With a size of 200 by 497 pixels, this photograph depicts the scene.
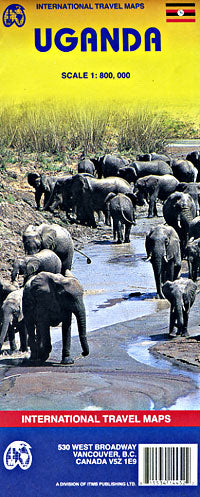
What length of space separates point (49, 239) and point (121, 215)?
8.08 meters

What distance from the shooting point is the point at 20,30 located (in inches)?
358

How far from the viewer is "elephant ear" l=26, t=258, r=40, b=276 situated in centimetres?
1368

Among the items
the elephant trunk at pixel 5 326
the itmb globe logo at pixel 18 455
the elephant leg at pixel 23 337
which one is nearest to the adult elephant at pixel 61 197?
the elephant leg at pixel 23 337

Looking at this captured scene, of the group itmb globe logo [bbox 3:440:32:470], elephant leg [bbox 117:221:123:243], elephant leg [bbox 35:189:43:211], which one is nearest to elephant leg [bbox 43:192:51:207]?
elephant leg [bbox 35:189:43:211]

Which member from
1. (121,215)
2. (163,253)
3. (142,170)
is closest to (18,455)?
(163,253)

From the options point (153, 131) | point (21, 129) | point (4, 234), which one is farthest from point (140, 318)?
point (153, 131)

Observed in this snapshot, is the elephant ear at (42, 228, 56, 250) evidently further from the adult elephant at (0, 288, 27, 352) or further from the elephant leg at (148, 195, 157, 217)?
the elephant leg at (148, 195, 157, 217)

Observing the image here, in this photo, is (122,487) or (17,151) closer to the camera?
(122,487)

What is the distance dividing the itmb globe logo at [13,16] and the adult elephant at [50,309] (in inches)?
153

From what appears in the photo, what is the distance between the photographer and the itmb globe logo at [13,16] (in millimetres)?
8969

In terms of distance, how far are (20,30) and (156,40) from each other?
1.26 meters

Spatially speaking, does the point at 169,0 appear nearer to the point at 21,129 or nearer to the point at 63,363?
the point at 63,363

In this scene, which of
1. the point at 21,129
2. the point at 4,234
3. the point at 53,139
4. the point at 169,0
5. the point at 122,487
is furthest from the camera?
the point at 53,139

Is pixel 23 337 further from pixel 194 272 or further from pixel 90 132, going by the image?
pixel 90 132
